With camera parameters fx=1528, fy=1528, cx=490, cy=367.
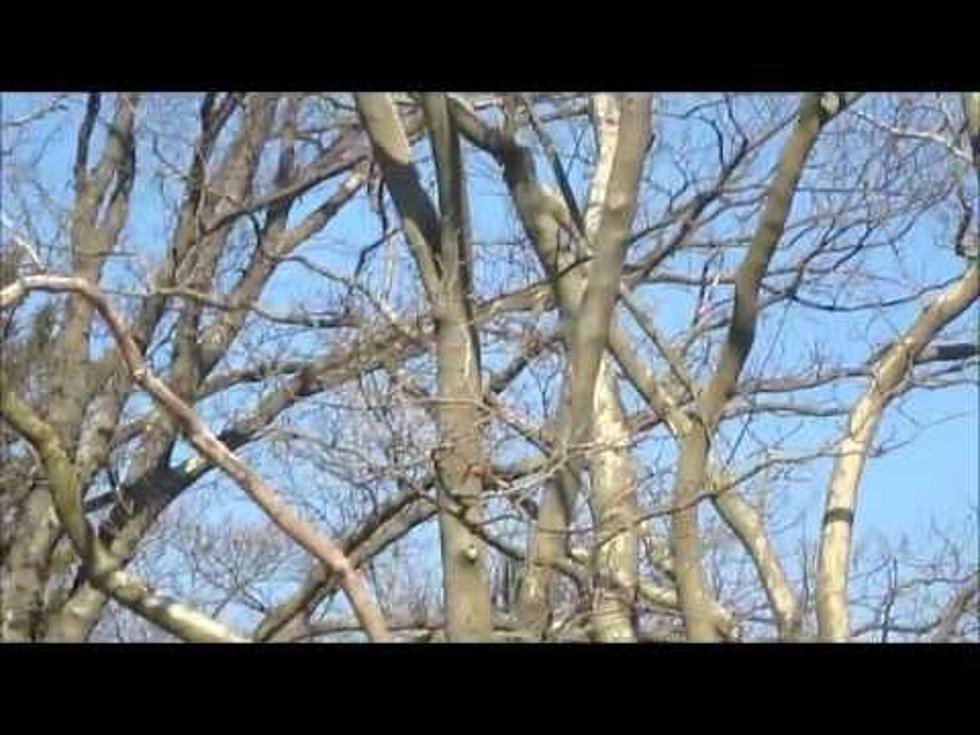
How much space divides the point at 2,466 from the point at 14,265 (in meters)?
1.70

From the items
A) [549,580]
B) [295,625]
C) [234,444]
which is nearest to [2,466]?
[234,444]
